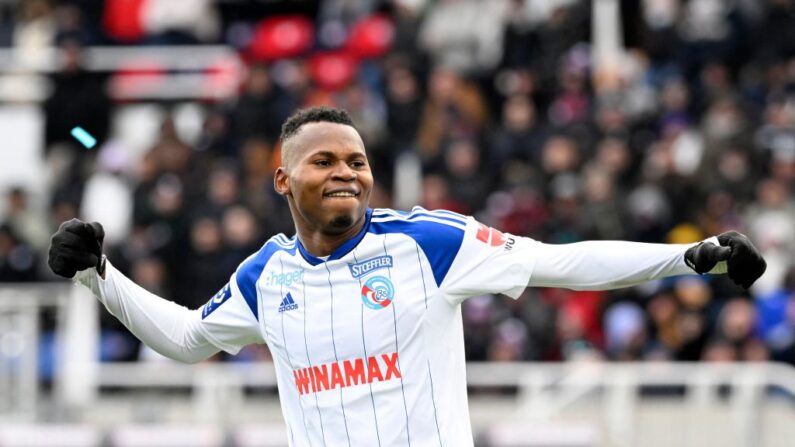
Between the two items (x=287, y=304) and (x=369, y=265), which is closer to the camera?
(x=369, y=265)

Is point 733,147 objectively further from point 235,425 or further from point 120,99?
point 120,99

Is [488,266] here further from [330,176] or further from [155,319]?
[155,319]

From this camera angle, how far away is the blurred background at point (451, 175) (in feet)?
43.9

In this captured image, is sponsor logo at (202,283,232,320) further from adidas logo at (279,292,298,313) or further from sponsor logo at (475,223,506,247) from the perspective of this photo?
sponsor logo at (475,223,506,247)

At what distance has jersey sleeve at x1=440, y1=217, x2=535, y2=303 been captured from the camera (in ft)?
18.3

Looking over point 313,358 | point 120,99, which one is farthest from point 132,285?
point 120,99

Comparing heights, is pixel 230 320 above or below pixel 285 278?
below

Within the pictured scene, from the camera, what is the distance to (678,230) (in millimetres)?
14906

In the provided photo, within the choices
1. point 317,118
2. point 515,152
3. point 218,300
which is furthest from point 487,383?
point 317,118

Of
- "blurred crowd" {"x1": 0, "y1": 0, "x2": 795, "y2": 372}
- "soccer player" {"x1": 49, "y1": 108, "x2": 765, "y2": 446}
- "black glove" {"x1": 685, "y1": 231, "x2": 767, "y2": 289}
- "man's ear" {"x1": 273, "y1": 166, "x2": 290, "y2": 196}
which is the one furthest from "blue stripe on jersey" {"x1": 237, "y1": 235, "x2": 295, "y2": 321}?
"blurred crowd" {"x1": 0, "y1": 0, "x2": 795, "y2": 372}

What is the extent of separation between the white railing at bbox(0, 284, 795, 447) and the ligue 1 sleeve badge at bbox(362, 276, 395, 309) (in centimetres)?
708

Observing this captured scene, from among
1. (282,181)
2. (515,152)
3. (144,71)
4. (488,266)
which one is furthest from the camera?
(144,71)

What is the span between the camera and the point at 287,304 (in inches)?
233

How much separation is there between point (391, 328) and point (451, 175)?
1015 cm
